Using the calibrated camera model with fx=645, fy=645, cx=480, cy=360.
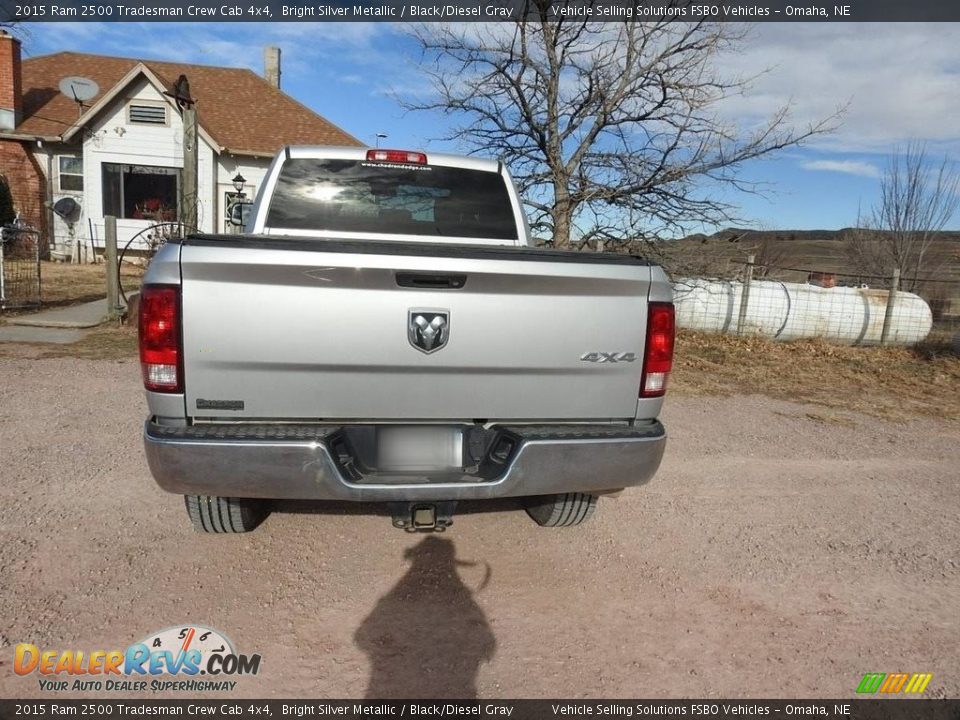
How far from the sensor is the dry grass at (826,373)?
7.81 m

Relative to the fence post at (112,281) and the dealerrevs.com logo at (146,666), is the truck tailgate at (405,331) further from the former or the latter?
the fence post at (112,281)

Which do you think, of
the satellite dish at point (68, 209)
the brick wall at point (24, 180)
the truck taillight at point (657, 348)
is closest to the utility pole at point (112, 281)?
the truck taillight at point (657, 348)

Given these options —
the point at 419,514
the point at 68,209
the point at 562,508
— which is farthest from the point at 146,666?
the point at 68,209

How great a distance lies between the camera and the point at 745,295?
11.5m

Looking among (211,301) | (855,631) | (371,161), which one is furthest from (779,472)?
(211,301)

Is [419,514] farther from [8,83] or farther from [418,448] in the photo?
[8,83]

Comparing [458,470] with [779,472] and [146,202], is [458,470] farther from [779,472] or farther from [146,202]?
[146,202]

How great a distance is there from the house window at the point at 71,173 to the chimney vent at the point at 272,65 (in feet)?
26.8

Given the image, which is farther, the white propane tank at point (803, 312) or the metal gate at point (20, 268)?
the white propane tank at point (803, 312)

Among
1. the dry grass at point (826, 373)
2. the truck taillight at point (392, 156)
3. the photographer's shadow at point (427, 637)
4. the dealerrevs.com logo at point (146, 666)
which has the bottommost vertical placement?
the dealerrevs.com logo at point (146, 666)

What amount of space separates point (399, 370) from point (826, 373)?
869 centimetres

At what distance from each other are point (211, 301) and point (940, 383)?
10147 mm

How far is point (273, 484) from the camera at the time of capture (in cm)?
251

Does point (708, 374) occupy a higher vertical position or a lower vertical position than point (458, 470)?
lower
